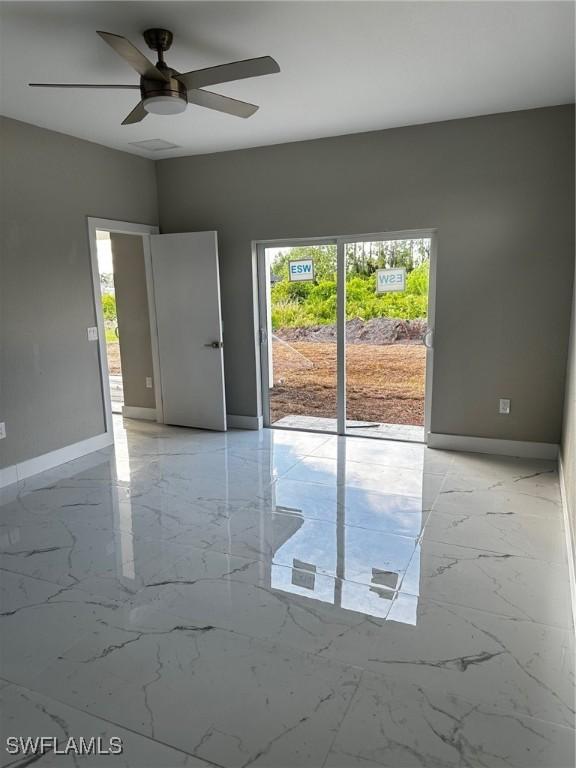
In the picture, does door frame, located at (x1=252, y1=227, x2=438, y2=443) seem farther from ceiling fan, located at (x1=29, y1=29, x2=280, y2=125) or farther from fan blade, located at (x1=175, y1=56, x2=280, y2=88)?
fan blade, located at (x1=175, y1=56, x2=280, y2=88)

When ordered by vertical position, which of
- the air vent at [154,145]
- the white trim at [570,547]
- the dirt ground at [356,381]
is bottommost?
the white trim at [570,547]

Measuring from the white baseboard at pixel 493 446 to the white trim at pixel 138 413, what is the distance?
10.0ft

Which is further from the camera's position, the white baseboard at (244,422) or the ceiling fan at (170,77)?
the white baseboard at (244,422)

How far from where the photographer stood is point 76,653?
2.02 meters

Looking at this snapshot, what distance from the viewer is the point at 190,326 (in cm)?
511

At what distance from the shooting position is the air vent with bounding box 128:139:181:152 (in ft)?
14.4

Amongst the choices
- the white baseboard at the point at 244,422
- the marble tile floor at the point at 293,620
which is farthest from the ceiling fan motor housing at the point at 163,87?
the white baseboard at the point at 244,422

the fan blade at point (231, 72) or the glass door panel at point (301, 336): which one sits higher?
the fan blade at point (231, 72)

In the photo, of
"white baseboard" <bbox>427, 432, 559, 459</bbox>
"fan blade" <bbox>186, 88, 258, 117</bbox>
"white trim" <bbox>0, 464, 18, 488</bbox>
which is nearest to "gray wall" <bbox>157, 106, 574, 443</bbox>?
"white baseboard" <bbox>427, 432, 559, 459</bbox>

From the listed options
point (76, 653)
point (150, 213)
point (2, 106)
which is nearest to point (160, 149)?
point (150, 213)

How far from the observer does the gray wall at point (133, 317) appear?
17.9 ft

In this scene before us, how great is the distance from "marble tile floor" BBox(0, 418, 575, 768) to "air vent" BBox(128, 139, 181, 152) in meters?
2.96

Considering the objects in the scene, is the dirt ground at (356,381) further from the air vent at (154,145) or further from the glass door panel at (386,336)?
the air vent at (154,145)

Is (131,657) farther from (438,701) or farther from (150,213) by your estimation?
(150,213)
